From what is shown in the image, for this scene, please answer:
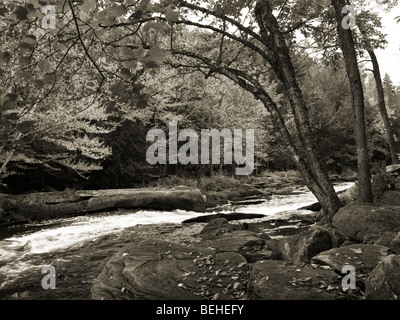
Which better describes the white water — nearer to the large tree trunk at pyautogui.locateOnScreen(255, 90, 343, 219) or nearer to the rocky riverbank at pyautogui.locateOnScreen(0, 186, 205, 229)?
the rocky riverbank at pyautogui.locateOnScreen(0, 186, 205, 229)

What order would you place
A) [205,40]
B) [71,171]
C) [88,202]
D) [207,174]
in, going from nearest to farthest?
[205,40] → [88,202] → [71,171] → [207,174]

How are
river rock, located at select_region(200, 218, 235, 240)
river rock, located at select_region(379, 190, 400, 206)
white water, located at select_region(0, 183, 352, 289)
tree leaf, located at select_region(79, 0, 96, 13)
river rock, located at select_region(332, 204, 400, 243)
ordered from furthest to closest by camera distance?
river rock, located at select_region(379, 190, 400, 206) < river rock, located at select_region(200, 218, 235, 240) < white water, located at select_region(0, 183, 352, 289) < river rock, located at select_region(332, 204, 400, 243) < tree leaf, located at select_region(79, 0, 96, 13)

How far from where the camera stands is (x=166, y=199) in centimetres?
1278

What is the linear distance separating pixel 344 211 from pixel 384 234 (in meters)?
0.91

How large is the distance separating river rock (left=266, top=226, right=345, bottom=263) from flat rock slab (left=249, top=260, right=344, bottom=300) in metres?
0.72

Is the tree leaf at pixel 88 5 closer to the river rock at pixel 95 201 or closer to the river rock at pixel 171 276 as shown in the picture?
the river rock at pixel 171 276

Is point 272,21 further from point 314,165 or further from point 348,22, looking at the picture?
point 314,165

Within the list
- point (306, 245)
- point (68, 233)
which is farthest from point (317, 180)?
point (68, 233)

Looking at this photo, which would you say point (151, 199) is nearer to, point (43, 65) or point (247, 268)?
point (247, 268)

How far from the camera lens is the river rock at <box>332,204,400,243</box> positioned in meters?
5.51

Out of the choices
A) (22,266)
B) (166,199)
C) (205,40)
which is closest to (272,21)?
(205,40)

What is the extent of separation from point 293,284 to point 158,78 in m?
15.0

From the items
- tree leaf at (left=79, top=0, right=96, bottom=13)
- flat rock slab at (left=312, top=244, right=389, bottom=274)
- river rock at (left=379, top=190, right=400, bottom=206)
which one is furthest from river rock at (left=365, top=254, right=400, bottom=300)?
river rock at (left=379, top=190, right=400, bottom=206)

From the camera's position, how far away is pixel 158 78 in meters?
16.8
